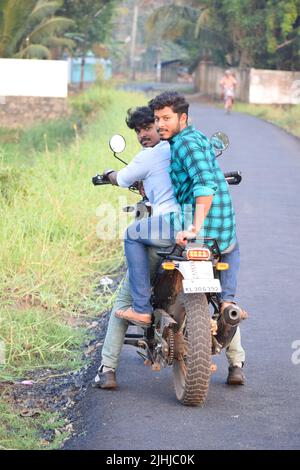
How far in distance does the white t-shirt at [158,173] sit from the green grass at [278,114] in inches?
825

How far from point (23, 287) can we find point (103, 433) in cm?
372

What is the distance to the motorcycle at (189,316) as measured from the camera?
19.4ft

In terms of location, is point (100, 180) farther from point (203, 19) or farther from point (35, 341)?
point (203, 19)

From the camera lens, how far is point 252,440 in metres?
5.58

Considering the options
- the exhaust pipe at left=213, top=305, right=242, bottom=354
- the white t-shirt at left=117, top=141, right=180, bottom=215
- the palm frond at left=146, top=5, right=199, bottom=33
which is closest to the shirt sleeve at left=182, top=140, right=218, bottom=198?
the white t-shirt at left=117, top=141, right=180, bottom=215

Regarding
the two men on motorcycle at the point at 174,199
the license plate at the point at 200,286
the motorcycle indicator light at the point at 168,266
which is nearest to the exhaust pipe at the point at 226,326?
the two men on motorcycle at the point at 174,199

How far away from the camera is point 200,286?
588 cm

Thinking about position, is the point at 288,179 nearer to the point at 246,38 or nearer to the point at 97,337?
the point at 97,337

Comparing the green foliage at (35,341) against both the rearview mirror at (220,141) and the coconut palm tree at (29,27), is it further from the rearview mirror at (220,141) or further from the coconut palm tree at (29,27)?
the coconut palm tree at (29,27)

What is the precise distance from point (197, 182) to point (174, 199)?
40 centimetres

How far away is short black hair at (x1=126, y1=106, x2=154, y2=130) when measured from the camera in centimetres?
659

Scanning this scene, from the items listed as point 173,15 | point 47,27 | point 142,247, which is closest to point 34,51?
point 47,27

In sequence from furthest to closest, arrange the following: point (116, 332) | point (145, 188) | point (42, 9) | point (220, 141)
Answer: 1. point (42, 9)
2. point (220, 141)
3. point (116, 332)
4. point (145, 188)

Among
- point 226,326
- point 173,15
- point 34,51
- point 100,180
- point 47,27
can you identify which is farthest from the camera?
point 173,15
